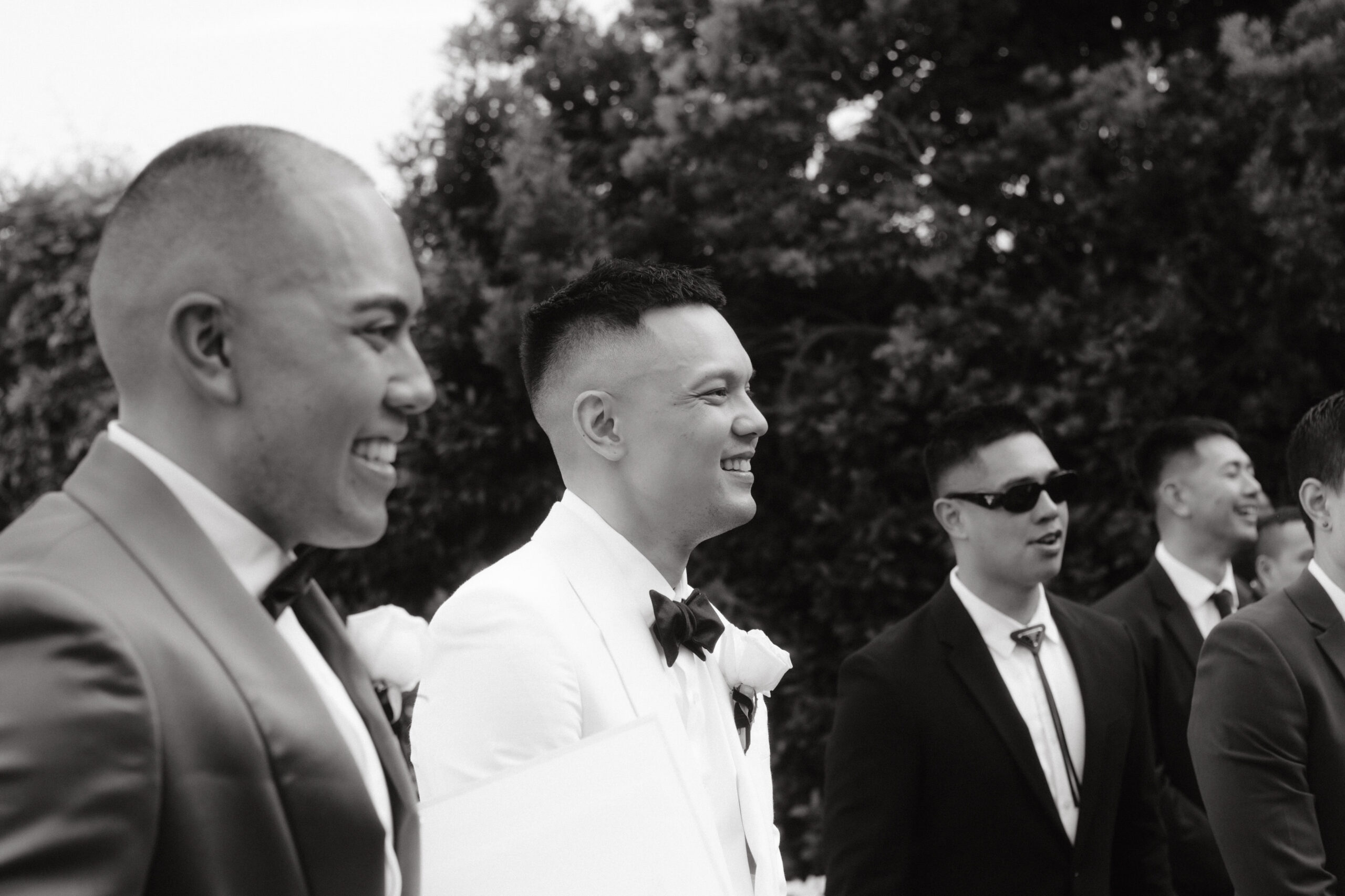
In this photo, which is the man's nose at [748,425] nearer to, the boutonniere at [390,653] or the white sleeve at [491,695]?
the white sleeve at [491,695]

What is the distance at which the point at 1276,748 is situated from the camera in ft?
11.9

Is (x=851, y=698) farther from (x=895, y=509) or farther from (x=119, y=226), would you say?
(x=119, y=226)

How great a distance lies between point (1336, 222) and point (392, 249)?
234 inches

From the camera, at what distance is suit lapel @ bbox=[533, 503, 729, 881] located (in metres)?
2.93

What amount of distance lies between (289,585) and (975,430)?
4319mm

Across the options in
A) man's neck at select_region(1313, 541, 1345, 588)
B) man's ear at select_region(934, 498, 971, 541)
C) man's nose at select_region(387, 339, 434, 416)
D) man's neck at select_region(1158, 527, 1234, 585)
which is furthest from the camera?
man's neck at select_region(1158, 527, 1234, 585)

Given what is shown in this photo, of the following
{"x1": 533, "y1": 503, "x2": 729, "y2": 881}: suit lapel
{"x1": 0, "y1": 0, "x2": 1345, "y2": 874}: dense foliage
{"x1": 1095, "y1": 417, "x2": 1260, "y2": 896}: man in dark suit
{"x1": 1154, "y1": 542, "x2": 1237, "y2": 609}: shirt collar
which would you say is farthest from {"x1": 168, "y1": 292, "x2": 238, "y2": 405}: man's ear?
{"x1": 0, "y1": 0, "x2": 1345, "y2": 874}: dense foliage

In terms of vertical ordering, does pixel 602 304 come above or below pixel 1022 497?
above

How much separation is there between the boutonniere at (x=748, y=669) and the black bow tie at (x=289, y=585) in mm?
1625

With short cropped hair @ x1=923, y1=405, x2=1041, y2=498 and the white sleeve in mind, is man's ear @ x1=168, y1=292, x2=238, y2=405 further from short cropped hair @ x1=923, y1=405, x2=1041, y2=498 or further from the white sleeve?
short cropped hair @ x1=923, y1=405, x2=1041, y2=498

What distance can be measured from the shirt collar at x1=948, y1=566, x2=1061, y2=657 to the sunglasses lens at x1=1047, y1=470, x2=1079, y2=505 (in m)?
0.39

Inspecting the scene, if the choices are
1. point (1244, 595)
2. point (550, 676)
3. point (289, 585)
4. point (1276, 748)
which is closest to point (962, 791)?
point (1276, 748)

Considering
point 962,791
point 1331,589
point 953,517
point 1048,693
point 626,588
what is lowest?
point 962,791

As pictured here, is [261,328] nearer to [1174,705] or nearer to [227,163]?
[227,163]
